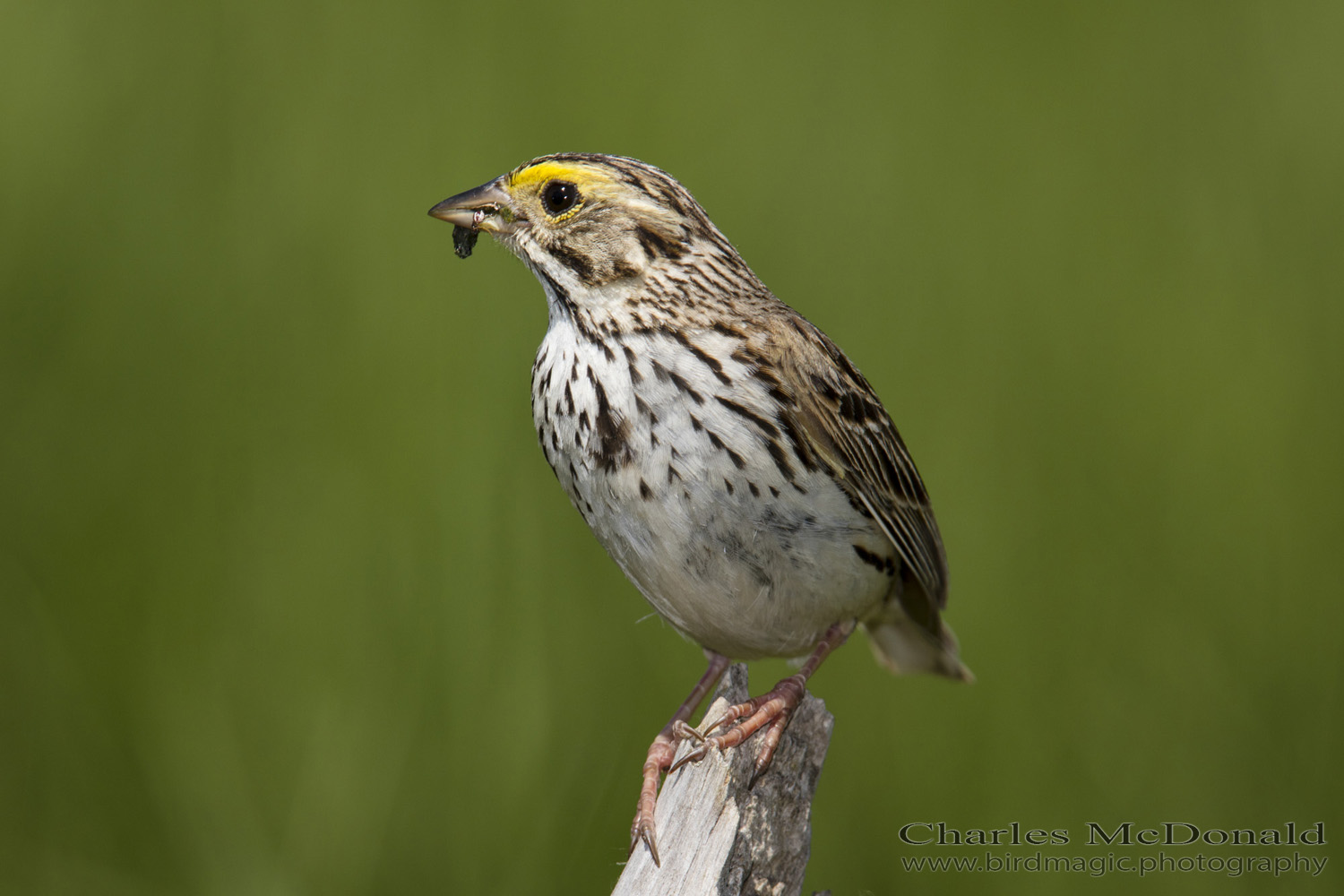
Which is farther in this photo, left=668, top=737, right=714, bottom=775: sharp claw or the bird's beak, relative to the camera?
the bird's beak

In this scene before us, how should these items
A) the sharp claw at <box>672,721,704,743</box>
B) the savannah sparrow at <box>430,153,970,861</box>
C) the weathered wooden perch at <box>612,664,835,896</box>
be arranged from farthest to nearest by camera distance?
the savannah sparrow at <box>430,153,970,861</box>
the sharp claw at <box>672,721,704,743</box>
the weathered wooden perch at <box>612,664,835,896</box>

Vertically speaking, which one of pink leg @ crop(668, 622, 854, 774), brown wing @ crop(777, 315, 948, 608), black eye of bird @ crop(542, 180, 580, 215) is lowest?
pink leg @ crop(668, 622, 854, 774)

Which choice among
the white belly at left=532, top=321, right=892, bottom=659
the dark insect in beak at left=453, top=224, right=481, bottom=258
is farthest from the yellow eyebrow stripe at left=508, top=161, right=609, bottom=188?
the white belly at left=532, top=321, right=892, bottom=659

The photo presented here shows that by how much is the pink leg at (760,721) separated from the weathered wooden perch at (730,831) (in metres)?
0.03

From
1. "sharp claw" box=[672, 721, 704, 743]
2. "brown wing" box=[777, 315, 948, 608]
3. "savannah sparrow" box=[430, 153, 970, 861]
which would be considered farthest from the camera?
"brown wing" box=[777, 315, 948, 608]

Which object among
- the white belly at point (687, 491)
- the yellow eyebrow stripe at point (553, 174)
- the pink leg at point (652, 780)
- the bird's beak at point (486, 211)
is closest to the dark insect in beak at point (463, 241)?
the bird's beak at point (486, 211)

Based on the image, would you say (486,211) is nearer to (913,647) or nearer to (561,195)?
(561,195)

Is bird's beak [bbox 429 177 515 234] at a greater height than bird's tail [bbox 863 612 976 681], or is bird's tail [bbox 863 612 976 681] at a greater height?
bird's beak [bbox 429 177 515 234]

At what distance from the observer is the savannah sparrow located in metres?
4.07

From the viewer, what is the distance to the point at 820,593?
4406mm

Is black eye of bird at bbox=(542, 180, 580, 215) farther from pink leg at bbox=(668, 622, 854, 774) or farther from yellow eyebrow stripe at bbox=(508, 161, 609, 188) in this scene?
pink leg at bbox=(668, 622, 854, 774)

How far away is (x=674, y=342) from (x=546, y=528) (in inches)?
76.3

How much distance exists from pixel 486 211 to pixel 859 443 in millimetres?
1518

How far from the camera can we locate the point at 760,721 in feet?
13.6
